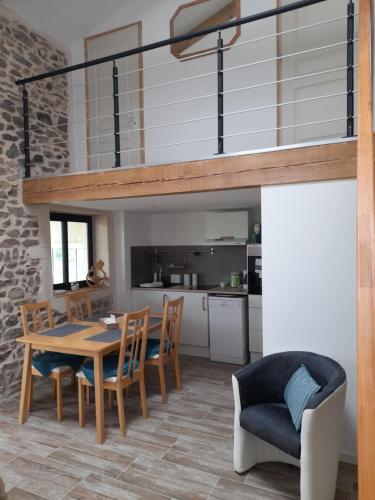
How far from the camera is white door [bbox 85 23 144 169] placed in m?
4.56

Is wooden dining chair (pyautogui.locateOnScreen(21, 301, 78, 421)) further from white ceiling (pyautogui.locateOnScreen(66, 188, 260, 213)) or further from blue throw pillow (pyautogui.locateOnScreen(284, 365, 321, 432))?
blue throw pillow (pyautogui.locateOnScreen(284, 365, 321, 432))

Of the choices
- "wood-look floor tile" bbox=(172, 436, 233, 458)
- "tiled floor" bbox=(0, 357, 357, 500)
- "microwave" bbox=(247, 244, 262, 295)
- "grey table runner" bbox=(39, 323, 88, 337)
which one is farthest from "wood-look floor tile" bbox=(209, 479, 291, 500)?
"microwave" bbox=(247, 244, 262, 295)

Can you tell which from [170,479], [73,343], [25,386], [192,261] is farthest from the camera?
[192,261]

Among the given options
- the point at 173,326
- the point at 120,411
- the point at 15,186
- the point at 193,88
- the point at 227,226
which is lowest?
the point at 120,411

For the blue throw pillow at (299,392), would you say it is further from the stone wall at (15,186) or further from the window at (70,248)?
the window at (70,248)

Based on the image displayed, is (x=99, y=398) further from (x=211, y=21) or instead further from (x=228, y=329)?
(x=211, y=21)

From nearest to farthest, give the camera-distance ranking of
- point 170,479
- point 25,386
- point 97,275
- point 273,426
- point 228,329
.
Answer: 1. point 273,426
2. point 170,479
3. point 25,386
4. point 228,329
5. point 97,275

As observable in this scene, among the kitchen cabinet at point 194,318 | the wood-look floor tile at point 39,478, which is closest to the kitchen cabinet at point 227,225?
the kitchen cabinet at point 194,318

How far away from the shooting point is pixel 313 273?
2.53 meters

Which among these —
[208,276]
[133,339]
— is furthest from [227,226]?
[133,339]

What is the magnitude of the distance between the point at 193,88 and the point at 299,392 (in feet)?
11.7

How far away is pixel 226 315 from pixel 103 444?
7.07 feet

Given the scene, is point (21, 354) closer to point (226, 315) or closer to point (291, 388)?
point (226, 315)

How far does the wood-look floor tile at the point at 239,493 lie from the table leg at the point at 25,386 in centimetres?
179
